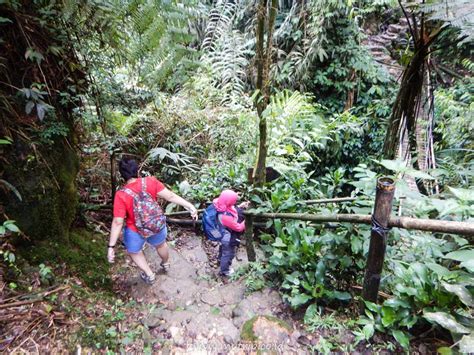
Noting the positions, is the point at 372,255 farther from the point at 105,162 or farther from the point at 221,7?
the point at 221,7

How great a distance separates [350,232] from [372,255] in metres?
0.30

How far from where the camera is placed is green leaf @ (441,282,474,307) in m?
1.51

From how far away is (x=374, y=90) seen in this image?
7.42 m

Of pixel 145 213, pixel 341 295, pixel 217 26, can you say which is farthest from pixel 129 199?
pixel 217 26

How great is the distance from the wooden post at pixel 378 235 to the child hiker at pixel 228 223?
51.1 inches

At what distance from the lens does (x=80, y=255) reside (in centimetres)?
281

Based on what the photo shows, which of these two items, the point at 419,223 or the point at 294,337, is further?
the point at 294,337

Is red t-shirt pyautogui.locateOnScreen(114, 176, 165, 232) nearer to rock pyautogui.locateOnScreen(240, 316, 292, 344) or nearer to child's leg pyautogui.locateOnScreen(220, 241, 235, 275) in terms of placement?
child's leg pyautogui.locateOnScreen(220, 241, 235, 275)

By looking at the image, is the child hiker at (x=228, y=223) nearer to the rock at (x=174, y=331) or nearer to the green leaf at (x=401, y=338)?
the rock at (x=174, y=331)

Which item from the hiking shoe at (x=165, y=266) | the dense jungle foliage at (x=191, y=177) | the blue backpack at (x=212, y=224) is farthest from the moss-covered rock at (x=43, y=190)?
the blue backpack at (x=212, y=224)

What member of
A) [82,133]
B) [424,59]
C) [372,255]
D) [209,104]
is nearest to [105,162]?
[82,133]

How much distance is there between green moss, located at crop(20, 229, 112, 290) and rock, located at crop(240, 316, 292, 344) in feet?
A: 4.75

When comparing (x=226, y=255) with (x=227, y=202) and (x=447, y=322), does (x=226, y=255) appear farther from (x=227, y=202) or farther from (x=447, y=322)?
(x=447, y=322)

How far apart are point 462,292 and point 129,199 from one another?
2360mm
